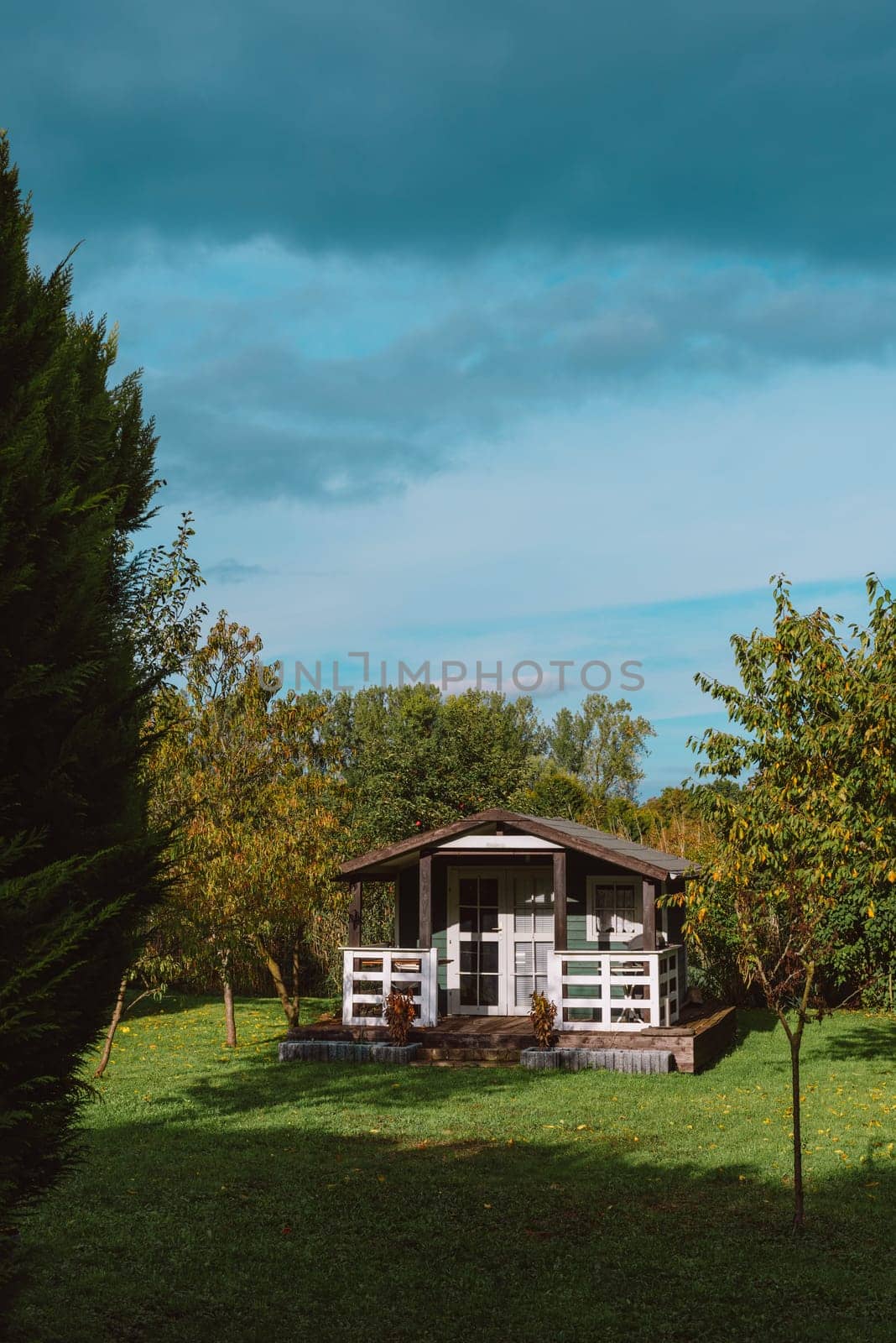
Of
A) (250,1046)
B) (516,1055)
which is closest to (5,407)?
(516,1055)

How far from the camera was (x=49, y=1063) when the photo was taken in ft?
15.6

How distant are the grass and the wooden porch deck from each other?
1.05 metres

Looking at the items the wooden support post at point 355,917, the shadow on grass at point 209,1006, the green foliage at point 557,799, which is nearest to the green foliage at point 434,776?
the green foliage at point 557,799

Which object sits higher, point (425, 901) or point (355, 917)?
point (425, 901)

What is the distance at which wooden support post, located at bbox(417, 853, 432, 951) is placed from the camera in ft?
55.2

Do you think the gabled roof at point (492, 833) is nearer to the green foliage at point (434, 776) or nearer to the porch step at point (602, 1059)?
the porch step at point (602, 1059)

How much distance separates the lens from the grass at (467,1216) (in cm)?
653

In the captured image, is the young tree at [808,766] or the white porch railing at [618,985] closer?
the young tree at [808,766]

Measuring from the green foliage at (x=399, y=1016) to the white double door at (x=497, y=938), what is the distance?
95.3 inches

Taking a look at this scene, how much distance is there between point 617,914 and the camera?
18750mm

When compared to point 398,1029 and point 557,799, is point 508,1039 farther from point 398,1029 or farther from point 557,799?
point 557,799

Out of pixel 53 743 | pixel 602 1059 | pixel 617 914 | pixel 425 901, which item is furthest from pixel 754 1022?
pixel 53 743

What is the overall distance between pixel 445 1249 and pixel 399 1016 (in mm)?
8248

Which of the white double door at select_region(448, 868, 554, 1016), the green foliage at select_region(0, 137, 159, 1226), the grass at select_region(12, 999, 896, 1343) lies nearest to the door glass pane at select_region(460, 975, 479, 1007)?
the white double door at select_region(448, 868, 554, 1016)
